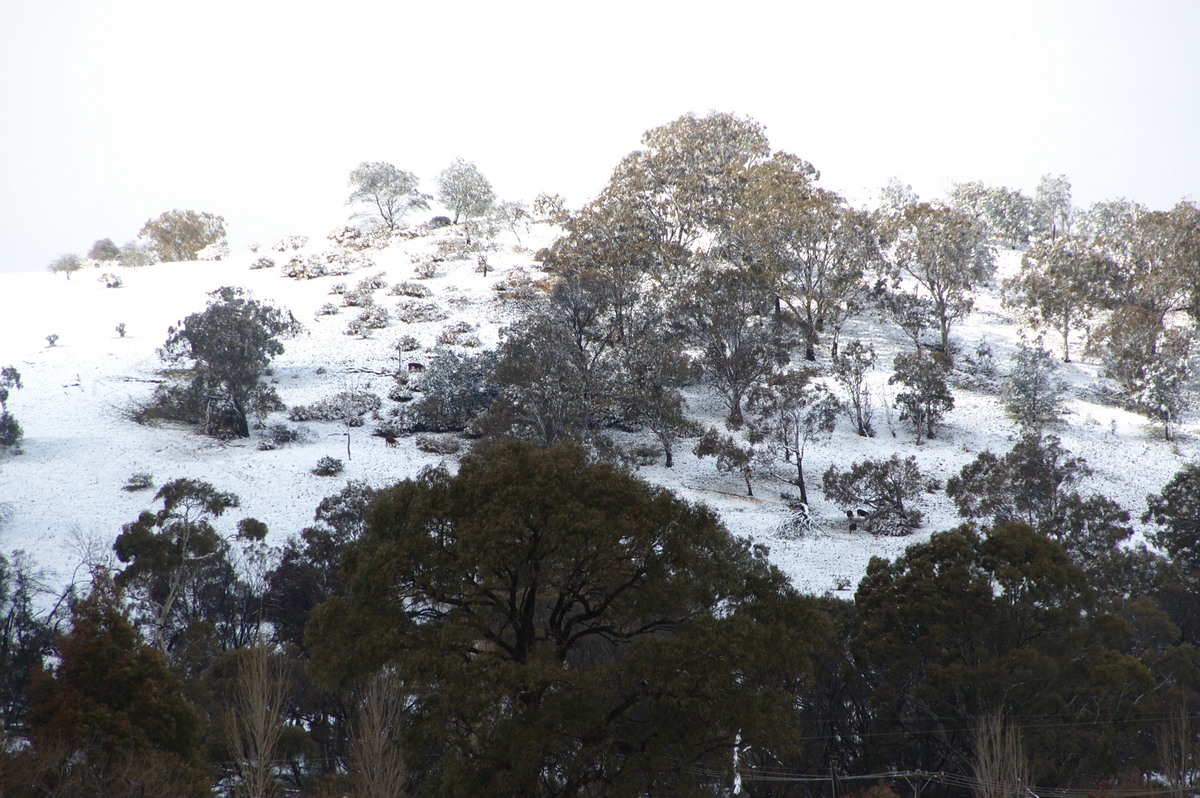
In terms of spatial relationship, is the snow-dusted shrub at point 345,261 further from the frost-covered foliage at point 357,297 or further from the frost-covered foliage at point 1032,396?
the frost-covered foliage at point 1032,396

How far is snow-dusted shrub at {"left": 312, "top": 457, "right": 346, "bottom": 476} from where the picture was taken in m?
39.2

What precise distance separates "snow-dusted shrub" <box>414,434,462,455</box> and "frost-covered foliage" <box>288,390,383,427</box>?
15.6 ft

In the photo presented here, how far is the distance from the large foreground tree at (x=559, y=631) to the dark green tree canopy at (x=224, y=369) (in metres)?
30.8

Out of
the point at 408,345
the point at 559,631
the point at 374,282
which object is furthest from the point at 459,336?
the point at 559,631

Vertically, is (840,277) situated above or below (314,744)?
above

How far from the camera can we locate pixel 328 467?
3953 centimetres

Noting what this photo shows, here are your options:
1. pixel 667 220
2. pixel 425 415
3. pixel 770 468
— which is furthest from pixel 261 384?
pixel 667 220

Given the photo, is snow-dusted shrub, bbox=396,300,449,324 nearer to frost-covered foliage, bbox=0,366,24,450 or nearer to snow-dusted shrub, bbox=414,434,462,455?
snow-dusted shrub, bbox=414,434,462,455

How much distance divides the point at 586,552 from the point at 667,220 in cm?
5275

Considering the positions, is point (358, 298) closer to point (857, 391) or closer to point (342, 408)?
point (342, 408)

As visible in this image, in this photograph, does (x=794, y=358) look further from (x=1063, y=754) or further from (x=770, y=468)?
(x=1063, y=754)

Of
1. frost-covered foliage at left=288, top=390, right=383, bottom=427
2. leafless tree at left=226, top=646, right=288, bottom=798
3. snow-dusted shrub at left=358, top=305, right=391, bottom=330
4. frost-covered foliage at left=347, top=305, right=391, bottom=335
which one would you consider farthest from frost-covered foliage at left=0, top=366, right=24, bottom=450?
leafless tree at left=226, top=646, right=288, bottom=798

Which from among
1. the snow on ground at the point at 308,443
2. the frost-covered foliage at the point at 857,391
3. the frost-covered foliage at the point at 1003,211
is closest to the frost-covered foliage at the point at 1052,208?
the frost-covered foliage at the point at 1003,211

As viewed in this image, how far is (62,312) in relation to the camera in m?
65.5
